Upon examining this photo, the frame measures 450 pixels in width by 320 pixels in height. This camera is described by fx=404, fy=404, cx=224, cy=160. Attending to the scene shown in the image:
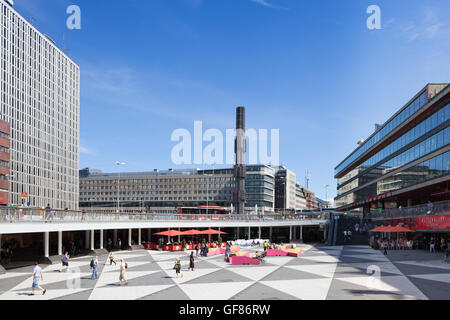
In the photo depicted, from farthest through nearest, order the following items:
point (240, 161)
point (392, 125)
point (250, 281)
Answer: point (240, 161), point (392, 125), point (250, 281)

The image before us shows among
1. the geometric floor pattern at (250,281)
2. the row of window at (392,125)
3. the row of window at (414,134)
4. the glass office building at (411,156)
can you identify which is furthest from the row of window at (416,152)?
the geometric floor pattern at (250,281)

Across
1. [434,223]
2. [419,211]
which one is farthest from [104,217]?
[419,211]

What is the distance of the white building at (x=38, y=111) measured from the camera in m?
94.5

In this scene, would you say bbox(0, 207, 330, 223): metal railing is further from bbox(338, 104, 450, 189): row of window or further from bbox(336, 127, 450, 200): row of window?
bbox(338, 104, 450, 189): row of window

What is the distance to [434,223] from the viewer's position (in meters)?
42.4

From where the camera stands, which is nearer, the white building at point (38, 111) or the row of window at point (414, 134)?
the row of window at point (414, 134)

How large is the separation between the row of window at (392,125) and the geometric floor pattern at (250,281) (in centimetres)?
2893

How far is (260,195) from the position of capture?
155500 mm

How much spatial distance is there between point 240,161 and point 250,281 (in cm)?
6283

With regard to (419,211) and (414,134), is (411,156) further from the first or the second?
(419,211)

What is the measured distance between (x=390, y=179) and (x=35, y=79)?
87.4 meters

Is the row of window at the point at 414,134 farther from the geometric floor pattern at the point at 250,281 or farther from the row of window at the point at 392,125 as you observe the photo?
the geometric floor pattern at the point at 250,281
